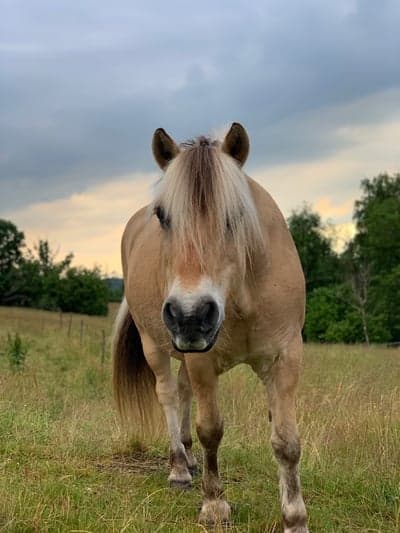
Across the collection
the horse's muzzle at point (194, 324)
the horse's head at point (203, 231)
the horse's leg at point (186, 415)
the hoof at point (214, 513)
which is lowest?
the hoof at point (214, 513)

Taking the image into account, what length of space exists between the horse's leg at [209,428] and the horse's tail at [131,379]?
5.80ft

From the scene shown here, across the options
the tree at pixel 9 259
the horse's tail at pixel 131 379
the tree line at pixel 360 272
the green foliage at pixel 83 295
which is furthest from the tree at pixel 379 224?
the horse's tail at pixel 131 379

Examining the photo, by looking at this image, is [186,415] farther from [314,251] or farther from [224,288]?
[314,251]

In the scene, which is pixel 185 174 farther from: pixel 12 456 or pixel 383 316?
pixel 383 316

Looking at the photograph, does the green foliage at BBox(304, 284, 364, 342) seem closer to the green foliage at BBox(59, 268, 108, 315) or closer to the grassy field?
the green foliage at BBox(59, 268, 108, 315)

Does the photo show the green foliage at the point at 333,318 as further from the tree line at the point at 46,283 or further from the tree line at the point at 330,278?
the tree line at the point at 46,283

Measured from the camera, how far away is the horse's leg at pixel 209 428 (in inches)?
141

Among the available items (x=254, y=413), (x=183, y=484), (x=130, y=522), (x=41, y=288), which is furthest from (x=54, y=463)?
(x=41, y=288)

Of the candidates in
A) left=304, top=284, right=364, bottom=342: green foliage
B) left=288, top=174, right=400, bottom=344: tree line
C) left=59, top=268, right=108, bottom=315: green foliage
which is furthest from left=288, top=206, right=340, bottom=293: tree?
left=59, top=268, right=108, bottom=315: green foliage

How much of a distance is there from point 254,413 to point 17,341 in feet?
21.8

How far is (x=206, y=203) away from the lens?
9.71 ft

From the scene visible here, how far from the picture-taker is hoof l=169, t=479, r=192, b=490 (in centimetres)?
444

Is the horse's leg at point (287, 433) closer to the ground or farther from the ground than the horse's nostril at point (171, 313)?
closer to the ground

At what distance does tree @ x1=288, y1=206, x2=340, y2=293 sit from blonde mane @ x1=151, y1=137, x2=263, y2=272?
4639cm
